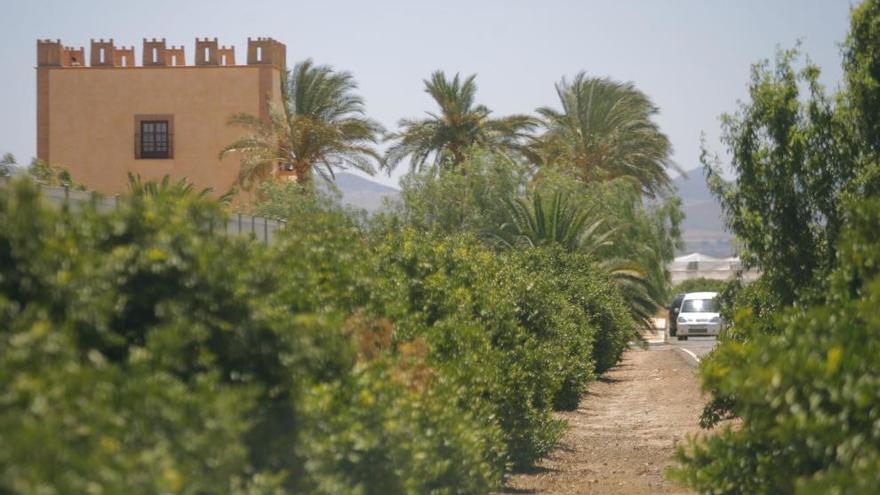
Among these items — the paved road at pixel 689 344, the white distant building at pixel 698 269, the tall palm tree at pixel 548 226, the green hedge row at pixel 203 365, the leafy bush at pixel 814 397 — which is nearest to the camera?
the green hedge row at pixel 203 365

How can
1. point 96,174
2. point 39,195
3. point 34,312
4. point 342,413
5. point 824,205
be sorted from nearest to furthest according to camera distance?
1. point 34,312
2. point 39,195
3. point 342,413
4. point 824,205
5. point 96,174

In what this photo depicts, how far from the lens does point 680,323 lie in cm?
5231

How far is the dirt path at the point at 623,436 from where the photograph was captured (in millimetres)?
14742

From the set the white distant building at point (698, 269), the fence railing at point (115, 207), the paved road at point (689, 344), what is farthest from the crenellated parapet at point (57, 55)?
the white distant building at point (698, 269)

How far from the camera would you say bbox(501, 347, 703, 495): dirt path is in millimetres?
14742

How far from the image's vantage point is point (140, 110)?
185 ft

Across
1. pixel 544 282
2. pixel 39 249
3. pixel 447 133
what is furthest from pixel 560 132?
pixel 39 249

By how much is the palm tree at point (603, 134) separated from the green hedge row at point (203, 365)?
126 feet

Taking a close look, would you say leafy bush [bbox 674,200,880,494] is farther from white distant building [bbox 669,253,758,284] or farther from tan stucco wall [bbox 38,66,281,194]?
white distant building [bbox 669,253,758,284]

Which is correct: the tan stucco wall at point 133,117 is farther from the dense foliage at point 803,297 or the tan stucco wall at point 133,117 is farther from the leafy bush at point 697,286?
the leafy bush at point 697,286

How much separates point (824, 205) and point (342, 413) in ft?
23.8

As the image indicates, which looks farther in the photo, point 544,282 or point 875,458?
point 544,282

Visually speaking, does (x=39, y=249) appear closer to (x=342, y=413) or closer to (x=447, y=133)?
(x=342, y=413)

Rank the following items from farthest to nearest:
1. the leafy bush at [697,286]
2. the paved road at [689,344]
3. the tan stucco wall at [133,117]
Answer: the leafy bush at [697,286], the tan stucco wall at [133,117], the paved road at [689,344]
